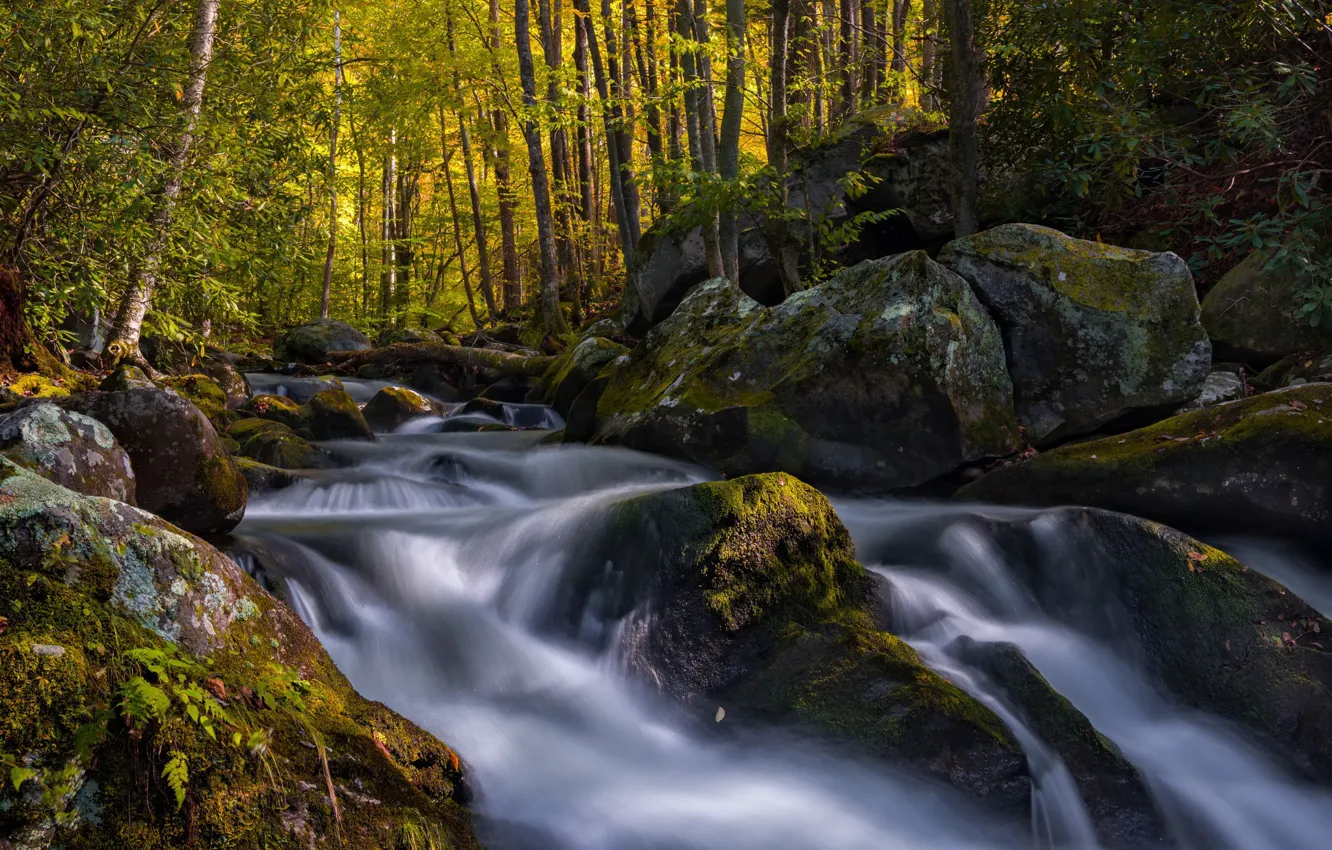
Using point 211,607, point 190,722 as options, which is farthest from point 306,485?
point 190,722

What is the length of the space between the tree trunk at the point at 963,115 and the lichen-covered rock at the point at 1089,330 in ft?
9.30

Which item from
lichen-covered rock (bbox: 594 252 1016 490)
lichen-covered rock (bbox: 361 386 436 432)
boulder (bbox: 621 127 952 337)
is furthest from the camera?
boulder (bbox: 621 127 952 337)

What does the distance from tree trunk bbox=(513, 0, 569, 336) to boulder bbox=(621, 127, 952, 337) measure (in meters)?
1.83

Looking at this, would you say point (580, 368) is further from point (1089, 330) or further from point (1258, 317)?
point (1258, 317)

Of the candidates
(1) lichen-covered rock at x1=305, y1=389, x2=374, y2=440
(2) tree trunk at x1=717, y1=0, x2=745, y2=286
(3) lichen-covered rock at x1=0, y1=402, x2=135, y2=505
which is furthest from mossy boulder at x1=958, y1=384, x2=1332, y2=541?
(1) lichen-covered rock at x1=305, y1=389, x2=374, y2=440

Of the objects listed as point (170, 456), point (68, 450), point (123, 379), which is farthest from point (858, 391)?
point (123, 379)

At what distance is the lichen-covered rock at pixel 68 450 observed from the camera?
368 cm

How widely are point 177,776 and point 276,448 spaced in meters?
5.88

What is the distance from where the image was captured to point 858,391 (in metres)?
6.74

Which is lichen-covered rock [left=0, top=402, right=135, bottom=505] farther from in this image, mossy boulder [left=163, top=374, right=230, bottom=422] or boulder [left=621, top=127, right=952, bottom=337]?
boulder [left=621, top=127, right=952, bottom=337]

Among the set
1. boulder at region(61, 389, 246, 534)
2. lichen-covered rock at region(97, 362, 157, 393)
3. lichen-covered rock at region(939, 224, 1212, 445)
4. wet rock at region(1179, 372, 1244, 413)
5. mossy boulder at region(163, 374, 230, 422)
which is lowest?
mossy boulder at region(163, 374, 230, 422)

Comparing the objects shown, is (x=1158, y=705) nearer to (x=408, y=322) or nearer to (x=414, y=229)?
(x=408, y=322)

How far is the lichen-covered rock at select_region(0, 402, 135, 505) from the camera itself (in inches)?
145

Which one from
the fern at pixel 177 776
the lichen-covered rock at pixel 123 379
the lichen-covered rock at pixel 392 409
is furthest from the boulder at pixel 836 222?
the fern at pixel 177 776
